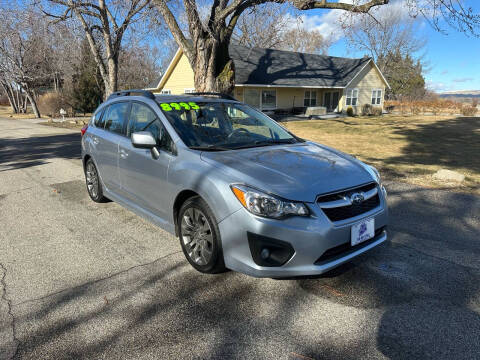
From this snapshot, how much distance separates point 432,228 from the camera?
14.5 ft

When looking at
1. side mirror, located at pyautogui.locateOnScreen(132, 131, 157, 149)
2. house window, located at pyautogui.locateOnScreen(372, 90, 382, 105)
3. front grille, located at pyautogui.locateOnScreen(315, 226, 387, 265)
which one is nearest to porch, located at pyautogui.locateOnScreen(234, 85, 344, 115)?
house window, located at pyautogui.locateOnScreen(372, 90, 382, 105)

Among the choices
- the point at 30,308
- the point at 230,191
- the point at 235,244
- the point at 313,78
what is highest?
the point at 313,78

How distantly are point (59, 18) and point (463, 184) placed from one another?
2006 cm

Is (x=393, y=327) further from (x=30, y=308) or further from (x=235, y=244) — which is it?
(x=30, y=308)

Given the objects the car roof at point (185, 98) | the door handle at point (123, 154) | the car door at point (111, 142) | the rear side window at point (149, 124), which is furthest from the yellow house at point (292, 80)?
the door handle at point (123, 154)

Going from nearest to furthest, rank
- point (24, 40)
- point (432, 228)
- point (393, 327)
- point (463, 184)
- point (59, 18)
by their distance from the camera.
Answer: point (393, 327) < point (432, 228) < point (463, 184) < point (59, 18) < point (24, 40)

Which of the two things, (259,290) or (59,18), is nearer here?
(259,290)

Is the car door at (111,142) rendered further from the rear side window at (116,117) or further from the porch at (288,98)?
the porch at (288,98)

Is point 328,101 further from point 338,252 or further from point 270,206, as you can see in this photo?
point 270,206

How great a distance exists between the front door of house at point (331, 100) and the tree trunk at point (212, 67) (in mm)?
21977

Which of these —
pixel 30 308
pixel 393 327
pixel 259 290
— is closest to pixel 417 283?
pixel 393 327

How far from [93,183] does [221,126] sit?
8.73 feet

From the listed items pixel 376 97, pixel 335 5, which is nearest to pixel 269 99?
pixel 376 97

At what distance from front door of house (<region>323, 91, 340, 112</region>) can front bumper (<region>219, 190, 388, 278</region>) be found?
30333 millimetres
